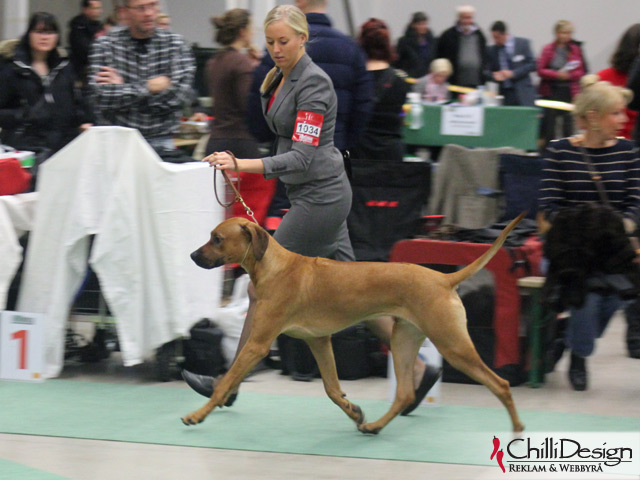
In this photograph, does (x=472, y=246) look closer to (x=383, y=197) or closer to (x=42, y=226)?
(x=383, y=197)

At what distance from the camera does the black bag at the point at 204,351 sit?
5469 mm

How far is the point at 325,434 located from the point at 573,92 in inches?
294

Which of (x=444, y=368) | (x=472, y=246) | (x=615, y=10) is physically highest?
(x=615, y=10)

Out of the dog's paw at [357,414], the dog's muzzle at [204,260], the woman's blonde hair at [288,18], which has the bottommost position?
the dog's paw at [357,414]

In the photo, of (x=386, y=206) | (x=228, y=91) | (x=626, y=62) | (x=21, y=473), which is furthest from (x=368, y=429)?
(x=626, y=62)

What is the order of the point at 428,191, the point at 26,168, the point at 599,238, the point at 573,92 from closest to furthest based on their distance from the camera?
the point at 599,238, the point at 26,168, the point at 428,191, the point at 573,92

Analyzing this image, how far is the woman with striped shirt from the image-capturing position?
5297 mm

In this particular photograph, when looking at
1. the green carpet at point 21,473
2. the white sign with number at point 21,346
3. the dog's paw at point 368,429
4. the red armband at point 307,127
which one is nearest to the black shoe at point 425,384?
the dog's paw at point 368,429

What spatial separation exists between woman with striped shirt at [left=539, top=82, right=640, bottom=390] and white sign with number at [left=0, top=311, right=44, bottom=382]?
301 cm

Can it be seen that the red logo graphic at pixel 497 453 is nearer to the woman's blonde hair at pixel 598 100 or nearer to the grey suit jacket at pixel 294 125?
the grey suit jacket at pixel 294 125

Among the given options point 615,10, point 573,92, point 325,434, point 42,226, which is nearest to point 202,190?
point 42,226

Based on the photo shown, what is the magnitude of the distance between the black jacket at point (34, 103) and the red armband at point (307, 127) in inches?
124

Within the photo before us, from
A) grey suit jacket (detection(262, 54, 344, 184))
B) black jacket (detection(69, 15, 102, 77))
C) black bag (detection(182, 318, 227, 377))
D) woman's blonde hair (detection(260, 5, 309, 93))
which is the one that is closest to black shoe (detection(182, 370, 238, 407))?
black bag (detection(182, 318, 227, 377))

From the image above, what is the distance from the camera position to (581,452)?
4199 millimetres
